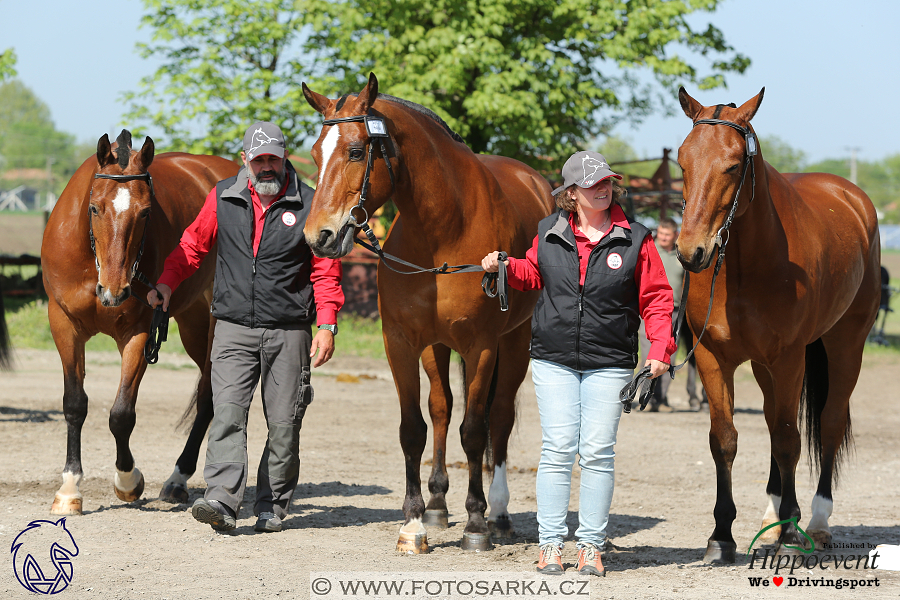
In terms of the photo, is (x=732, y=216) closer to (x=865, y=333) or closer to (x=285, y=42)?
(x=865, y=333)

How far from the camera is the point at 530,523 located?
584 centimetres

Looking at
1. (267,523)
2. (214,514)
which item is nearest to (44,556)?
(214,514)

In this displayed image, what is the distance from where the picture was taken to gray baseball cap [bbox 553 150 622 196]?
165 inches

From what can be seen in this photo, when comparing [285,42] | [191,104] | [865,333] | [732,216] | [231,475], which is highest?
[285,42]

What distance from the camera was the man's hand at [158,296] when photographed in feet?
17.5

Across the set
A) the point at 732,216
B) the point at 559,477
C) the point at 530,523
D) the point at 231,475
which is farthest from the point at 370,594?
the point at 732,216

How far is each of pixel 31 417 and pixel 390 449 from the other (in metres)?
3.67

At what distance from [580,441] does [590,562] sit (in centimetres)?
56

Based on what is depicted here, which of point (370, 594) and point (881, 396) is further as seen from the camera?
point (881, 396)

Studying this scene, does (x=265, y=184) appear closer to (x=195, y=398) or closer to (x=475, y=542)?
(x=475, y=542)

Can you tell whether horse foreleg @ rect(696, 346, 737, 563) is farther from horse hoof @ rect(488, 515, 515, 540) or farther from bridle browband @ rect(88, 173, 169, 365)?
bridle browband @ rect(88, 173, 169, 365)

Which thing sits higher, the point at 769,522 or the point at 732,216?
the point at 732,216

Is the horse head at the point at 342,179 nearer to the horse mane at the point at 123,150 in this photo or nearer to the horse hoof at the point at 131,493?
the horse mane at the point at 123,150

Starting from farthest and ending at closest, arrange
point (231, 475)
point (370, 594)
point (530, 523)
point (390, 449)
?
point (390, 449)
point (530, 523)
point (231, 475)
point (370, 594)
